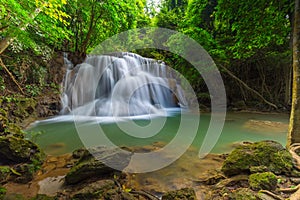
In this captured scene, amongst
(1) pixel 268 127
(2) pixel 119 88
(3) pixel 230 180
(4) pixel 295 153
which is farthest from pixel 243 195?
(2) pixel 119 88

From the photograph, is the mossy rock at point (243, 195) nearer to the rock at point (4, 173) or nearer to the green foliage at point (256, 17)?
the rock at point (4, 173)

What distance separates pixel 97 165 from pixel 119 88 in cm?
730

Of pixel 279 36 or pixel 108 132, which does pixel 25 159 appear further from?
pixel 279 36

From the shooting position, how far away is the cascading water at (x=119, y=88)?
7.98 m

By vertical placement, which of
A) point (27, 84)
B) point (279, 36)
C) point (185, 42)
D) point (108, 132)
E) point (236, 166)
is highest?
point (185, 42)

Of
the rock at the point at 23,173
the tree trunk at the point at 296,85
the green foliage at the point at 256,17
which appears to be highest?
the green foliage at the point at 256,17

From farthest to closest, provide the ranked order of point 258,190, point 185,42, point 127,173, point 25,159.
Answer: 1. point 185,42
2. point 25,159
3. point 127,173
4. point 258,190

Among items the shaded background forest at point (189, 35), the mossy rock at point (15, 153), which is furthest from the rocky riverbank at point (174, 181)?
the shaded background forest at point (189, 35)

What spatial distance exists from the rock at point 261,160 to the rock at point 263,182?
0.21 m

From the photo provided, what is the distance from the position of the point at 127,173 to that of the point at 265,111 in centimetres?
832

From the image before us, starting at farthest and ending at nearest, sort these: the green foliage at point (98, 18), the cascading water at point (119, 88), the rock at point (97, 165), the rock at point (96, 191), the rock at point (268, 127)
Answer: the cascading water at point (119, 88) < the green foliage at point (98, 18) < the rock at point (268, 127) < the rock at point (97, 165) < the rock at point (96, 191)

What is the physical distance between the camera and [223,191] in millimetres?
1902

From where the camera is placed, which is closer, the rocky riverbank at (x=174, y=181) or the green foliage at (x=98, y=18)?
the rocky riverbank at (x=174, y=181)

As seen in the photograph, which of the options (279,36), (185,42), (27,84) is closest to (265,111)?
(185,42)
